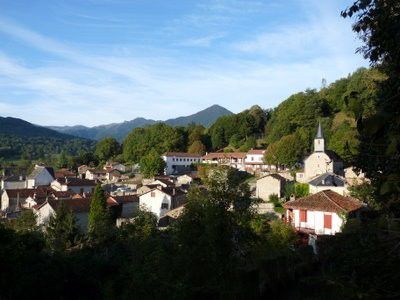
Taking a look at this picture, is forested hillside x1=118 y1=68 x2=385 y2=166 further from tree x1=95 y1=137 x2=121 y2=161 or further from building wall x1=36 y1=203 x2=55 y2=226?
building wall x1=36 y1=203 x2=55 y2=226

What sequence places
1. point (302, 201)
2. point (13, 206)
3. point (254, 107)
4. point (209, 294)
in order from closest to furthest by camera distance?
1. point (209, 294)
2. point (302, 201)
3. point (13, 206)
4. point (254, 107)

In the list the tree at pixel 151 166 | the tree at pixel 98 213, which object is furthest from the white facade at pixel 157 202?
the tree at pixel 151 166

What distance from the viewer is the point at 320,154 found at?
148ft

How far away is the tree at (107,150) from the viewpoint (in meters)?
93.9

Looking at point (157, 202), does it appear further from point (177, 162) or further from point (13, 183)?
point (13, 183)

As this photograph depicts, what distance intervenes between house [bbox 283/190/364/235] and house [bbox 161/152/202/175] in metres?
43.4

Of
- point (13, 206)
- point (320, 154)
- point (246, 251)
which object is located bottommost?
point (13, 206)

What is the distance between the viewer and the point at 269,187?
40.0 meters

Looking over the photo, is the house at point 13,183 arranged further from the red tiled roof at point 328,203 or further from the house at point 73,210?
the red tiled roof at point 328,203

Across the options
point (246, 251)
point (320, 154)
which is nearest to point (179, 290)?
point (246, 251)

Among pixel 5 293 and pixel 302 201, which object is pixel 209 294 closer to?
pixel 5 293

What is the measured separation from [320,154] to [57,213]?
2736cm

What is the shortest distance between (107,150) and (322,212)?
242ft

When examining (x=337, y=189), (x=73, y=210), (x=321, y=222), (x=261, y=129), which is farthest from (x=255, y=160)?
(x=321, y=222)
